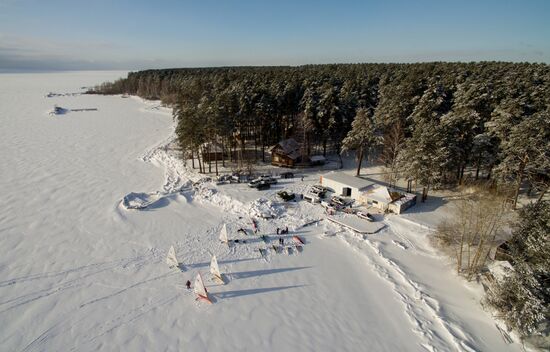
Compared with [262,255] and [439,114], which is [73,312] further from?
[439,114]

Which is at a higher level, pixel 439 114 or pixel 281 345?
pixel 439 114

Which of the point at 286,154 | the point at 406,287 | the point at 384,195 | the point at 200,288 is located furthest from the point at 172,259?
the point at 286,154

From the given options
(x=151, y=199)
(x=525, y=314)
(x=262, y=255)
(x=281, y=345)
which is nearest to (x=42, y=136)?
(x=151, y=199)

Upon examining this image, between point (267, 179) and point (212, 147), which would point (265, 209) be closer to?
A: point (267, 179)

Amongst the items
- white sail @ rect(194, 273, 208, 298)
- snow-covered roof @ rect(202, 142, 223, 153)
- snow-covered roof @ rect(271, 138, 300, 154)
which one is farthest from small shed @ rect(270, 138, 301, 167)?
white sail @ rect(194, 273, 208, 298)

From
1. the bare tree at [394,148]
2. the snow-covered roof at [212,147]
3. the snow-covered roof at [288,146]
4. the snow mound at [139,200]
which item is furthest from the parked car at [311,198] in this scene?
the snow-covered roof at [212,147]
